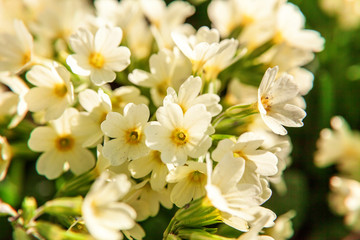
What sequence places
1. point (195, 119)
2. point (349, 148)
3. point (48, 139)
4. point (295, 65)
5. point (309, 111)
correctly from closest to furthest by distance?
point (195, 119)
point (48, 139)
point (295, 65)
point (349, 148)
point (309, 111)

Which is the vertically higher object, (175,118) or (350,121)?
(175,118)

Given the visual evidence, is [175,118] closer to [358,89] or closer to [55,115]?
[55,115]

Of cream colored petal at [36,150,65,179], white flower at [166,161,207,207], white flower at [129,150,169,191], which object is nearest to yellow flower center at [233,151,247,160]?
white flower at [166,161,207,207]

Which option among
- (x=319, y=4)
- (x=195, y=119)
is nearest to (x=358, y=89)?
(x=319, y=4)

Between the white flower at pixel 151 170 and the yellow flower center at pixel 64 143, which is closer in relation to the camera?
the white flower at pixel 151 170

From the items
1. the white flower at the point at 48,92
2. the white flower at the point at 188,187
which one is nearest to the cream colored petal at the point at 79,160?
the white flower at the point at 48,92

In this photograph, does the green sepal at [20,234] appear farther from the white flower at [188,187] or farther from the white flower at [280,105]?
the white flower at [280,105]

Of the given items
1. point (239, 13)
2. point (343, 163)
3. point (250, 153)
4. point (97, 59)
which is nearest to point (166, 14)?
point (239, 13)
